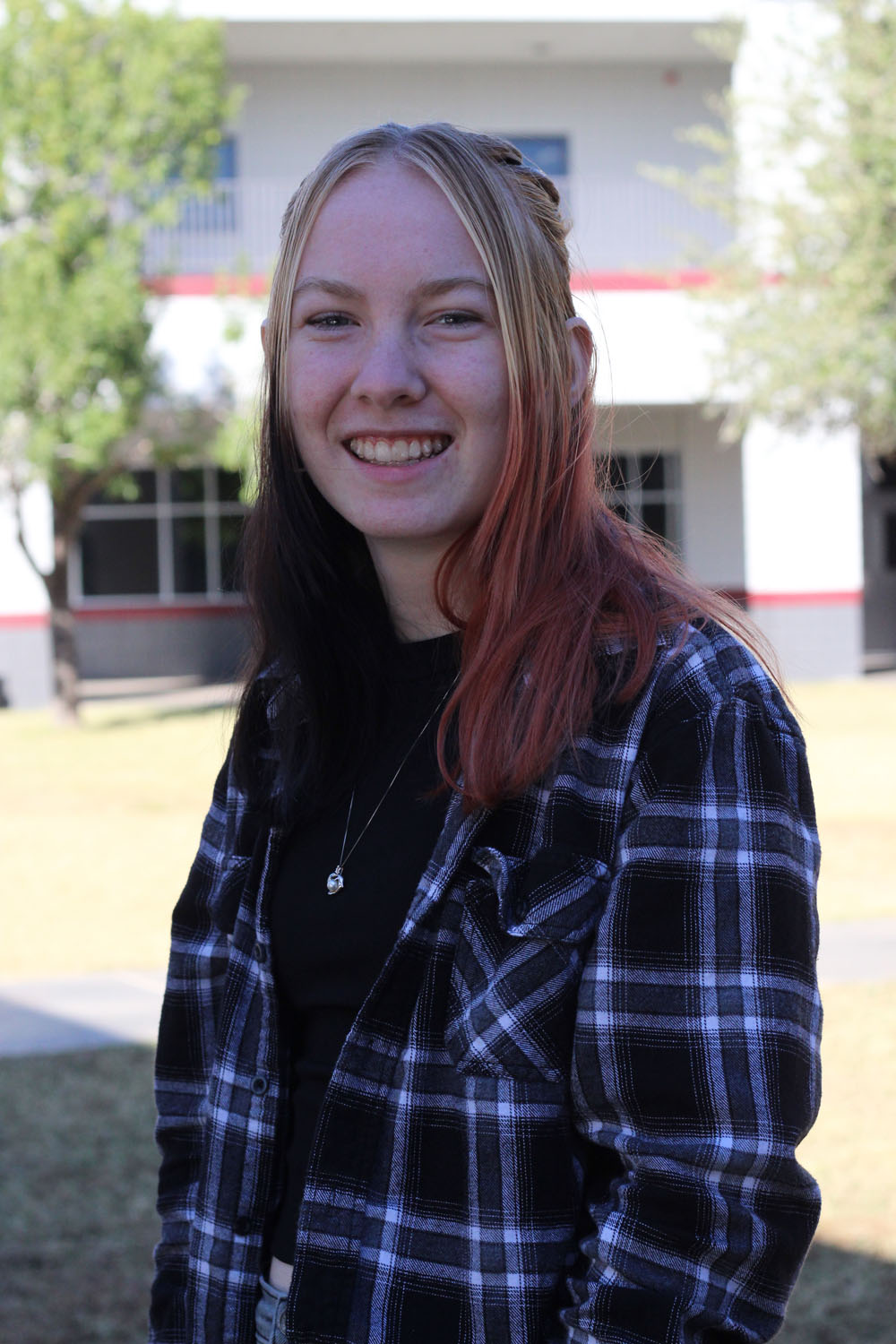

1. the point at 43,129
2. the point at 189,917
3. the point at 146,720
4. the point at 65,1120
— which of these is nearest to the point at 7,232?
the point at 43,129

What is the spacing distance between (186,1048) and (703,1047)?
2.78ft

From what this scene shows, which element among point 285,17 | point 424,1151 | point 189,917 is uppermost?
point 285,17

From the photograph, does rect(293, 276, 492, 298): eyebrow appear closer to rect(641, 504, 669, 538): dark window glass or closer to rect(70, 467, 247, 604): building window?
rect(70, 467, 247, 604): building window

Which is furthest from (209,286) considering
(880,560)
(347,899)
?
(347,899)

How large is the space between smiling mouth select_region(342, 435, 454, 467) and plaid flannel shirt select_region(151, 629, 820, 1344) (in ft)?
1.25

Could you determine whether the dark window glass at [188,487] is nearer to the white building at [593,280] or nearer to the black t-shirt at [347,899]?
the white building at [593,280]

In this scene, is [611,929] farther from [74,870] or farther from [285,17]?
[285,17]

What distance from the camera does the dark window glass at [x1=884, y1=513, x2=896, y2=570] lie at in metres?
24.2

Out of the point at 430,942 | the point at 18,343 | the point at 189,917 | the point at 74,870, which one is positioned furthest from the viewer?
the point at 18,343

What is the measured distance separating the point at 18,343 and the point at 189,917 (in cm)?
1489

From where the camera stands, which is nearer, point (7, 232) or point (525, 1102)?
point (525, 1102)

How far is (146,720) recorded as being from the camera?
58.3 feet

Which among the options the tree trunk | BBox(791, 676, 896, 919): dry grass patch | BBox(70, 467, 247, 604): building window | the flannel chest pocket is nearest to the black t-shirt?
the flannel chest pocket

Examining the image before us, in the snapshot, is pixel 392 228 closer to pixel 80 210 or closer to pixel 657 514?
pixel 80 210
